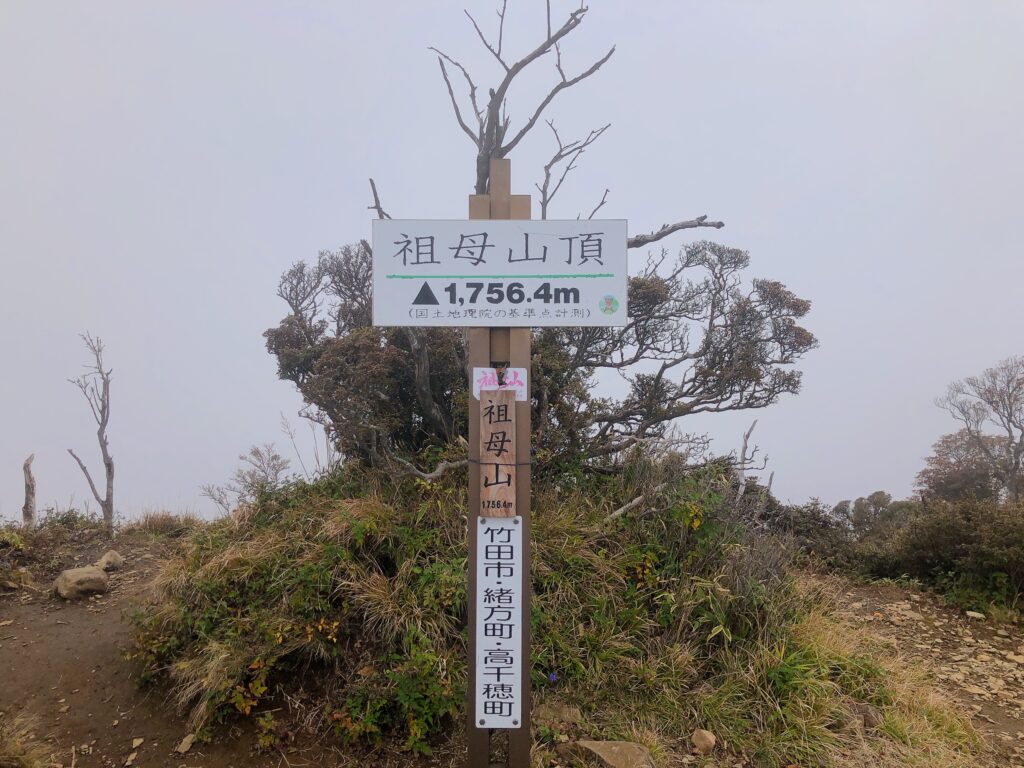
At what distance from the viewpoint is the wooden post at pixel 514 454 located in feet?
11.2

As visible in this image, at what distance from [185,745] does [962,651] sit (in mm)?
6316

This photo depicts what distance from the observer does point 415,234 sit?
3459 mm

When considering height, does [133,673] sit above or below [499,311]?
below

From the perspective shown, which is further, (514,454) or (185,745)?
(185,745)

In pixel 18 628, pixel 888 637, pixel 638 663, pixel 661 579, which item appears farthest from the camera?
pixel 888 637

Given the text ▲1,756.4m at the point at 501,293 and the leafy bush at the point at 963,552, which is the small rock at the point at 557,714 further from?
the leafy bush at the point at 963,552

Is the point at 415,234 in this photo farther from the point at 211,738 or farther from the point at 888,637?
the point at 888,637

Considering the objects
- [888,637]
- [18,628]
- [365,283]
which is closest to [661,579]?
[888,637]

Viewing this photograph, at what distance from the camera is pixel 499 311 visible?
3.43m

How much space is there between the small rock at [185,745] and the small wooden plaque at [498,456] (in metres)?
2.49

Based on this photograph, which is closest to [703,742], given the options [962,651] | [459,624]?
[459,624]

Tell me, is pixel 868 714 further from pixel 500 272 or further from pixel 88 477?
pixel 88 477

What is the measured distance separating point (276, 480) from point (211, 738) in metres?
2.67

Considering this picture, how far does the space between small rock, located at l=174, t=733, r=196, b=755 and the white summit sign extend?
A: 2.94 meters
